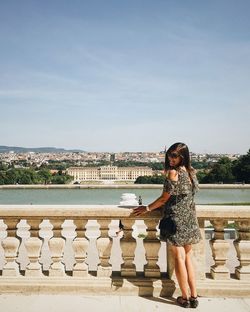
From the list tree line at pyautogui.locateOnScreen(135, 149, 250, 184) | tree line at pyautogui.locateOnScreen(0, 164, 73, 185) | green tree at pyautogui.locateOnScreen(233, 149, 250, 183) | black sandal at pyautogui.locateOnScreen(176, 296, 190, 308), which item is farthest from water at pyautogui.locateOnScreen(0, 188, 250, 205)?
black sandal at pyautogui.locateOnScreen(176, 296, 190, 308)

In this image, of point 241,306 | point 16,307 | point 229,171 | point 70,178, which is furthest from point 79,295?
point 70,178

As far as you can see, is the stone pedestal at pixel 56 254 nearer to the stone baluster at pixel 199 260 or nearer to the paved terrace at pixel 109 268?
the paved terrace at pixel 109 268

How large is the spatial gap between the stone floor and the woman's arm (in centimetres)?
89

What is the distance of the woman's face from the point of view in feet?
11.8

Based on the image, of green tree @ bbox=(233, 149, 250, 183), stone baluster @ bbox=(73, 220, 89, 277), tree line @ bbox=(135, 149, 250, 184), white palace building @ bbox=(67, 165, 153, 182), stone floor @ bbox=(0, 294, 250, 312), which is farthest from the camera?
white palace building @ bbox=(67, 165, 153, 182)

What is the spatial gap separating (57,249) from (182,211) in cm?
143

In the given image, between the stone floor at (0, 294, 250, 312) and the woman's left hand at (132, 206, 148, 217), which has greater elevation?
the woman's left hand at (132, 206, 148, 217)

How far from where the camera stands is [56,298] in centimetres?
378

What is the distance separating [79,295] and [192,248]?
1.31 metres

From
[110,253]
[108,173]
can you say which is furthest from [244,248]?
[108,173]

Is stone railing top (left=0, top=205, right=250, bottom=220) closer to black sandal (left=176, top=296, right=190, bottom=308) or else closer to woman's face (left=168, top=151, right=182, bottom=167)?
woman's face (left=168, top=151, right=182, bottom=167)

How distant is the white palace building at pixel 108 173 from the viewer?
170 meters

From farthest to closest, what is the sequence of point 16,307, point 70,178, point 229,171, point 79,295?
point 70,178 → point 229,171 → point 79,295 → point 16,307

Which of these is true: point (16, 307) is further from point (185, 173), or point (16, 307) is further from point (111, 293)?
point (185, 173)
